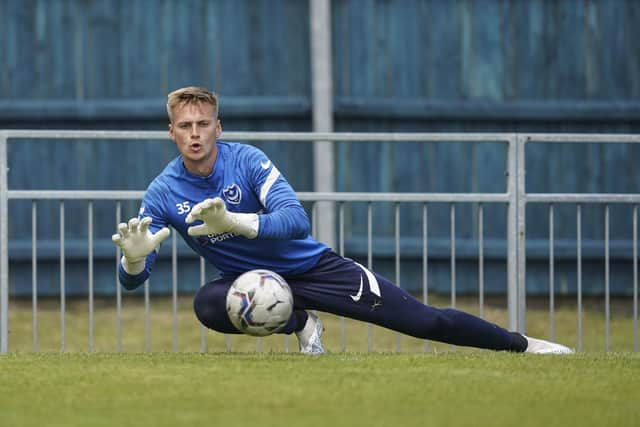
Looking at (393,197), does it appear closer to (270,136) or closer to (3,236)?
(270,136)

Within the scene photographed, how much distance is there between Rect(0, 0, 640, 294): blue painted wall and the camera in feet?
36.8

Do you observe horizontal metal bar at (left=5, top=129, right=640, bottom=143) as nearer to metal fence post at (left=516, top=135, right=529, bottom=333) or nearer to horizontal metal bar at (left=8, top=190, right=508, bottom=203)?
metal fence post at (left=516, top=135, right=529, bottom=333)

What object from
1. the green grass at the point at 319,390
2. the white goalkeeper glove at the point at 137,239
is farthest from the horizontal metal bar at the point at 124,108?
the white goalkeeper glove at the point at 137,239

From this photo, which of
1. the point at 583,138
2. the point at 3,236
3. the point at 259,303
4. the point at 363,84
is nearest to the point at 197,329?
the point at 363,84

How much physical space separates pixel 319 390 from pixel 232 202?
1616mm

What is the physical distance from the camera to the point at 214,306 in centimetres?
663

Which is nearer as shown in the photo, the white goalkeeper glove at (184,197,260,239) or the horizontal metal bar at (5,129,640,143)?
the white goalkeeper glove at (184,197,260,239)

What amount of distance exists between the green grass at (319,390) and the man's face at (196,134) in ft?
3.12

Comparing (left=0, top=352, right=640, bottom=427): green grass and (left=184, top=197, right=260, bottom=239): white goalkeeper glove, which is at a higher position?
(left=184, top=197, right=260, bottom=239): white goalkeeper glove

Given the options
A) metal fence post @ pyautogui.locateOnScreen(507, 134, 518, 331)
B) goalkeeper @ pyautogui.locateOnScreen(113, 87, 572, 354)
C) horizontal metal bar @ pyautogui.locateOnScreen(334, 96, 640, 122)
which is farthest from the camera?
horizontal metal bar @ pyautogui.locateOnScreen(334, 96, 640, 122)

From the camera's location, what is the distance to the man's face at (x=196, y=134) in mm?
6633

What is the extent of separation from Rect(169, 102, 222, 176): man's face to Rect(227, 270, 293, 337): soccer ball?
0.62 meters

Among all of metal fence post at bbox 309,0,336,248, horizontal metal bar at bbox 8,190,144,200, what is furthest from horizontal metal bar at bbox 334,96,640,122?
horizontal metal bar at bbox 8,190,144,200

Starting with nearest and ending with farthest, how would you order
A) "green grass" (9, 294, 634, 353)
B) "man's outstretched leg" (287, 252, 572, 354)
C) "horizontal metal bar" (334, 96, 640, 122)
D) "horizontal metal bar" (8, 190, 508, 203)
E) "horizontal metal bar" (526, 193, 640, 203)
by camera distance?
"man's outstretched leg" (287, 252, 572, 354)
"horizontal metal bar" (8, 190, 508, 203)
"horizontal metal bar" (526, 193, 640, 203)
"green grass" (9, 294, 634, 353)
"horizontal metal bar" (334, 96, 640, 122)
